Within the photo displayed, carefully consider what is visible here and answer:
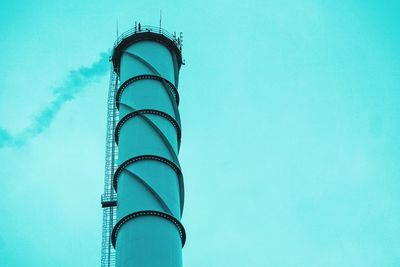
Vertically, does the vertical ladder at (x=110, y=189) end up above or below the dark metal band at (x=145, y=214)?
above

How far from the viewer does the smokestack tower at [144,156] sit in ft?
78.9

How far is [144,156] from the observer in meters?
26.2

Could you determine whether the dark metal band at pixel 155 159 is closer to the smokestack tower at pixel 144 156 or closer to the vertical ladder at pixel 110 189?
the smokestack tower at pixel 144 156

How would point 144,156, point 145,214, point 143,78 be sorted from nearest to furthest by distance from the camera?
point 145,214
point 144,156
point 143,78

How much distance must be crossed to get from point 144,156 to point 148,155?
0.57 ft

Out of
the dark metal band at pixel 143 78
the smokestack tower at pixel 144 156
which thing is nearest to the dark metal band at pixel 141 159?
the smokestack tower at pixel 144 156

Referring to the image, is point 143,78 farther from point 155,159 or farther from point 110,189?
point 110,189

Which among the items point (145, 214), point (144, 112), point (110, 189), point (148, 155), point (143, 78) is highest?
point (143, 78)

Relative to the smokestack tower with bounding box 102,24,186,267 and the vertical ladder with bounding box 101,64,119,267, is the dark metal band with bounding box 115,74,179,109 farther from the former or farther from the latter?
the vertical ladder with bounding box 101,64,119,267

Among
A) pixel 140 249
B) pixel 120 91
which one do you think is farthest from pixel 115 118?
pixel 140 249

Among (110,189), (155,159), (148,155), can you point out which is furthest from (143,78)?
(110,189)

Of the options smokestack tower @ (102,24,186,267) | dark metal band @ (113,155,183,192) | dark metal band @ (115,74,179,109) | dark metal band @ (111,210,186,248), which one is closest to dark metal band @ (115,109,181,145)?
smokestack tower @ (102,24,186,267)

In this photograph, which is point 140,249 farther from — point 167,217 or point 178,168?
point 178,168

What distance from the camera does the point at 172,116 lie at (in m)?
28.6
